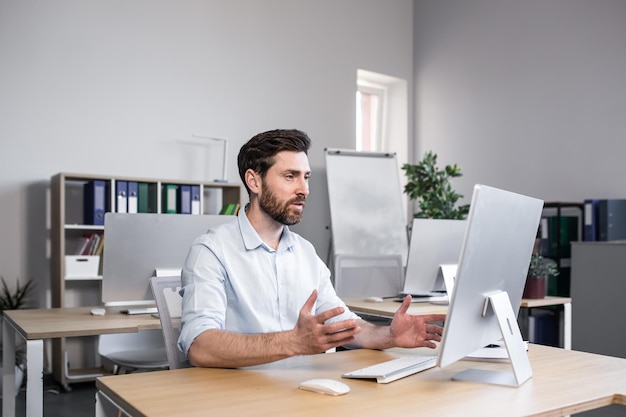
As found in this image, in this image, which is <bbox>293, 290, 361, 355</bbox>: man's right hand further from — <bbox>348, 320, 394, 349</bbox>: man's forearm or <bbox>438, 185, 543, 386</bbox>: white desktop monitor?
<bbox>348, 320, 394, 349</bbox>: man's forearm

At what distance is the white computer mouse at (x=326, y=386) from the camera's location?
4.43 feet

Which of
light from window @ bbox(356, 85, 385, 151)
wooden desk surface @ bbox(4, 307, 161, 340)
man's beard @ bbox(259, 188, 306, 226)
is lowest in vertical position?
wooden desk surface @ bbox(4, 307, 161, 340)

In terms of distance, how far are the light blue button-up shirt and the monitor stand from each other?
1.40 ft

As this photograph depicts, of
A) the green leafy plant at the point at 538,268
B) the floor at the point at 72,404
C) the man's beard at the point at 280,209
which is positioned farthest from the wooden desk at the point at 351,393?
the floor at the point at 72,404

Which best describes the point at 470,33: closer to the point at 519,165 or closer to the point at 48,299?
the point at 519,165

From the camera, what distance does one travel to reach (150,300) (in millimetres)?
2814

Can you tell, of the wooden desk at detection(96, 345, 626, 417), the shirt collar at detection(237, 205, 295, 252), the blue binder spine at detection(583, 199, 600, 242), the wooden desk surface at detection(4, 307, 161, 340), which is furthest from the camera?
the blue binder spine at detection(583, 199, 600, 242)

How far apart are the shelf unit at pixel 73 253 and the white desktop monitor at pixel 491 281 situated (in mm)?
3397

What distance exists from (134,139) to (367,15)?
9.37ft

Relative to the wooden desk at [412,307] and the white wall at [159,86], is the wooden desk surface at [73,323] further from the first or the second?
the white wall at [159,86]

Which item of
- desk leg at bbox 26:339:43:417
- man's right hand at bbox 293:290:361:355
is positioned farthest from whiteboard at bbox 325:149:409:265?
man's right hand at bbox 293:290:361:355

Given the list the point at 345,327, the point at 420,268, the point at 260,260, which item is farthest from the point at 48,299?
the point at 345,327

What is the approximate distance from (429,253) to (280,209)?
4.90ft

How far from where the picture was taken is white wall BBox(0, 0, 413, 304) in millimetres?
4492
